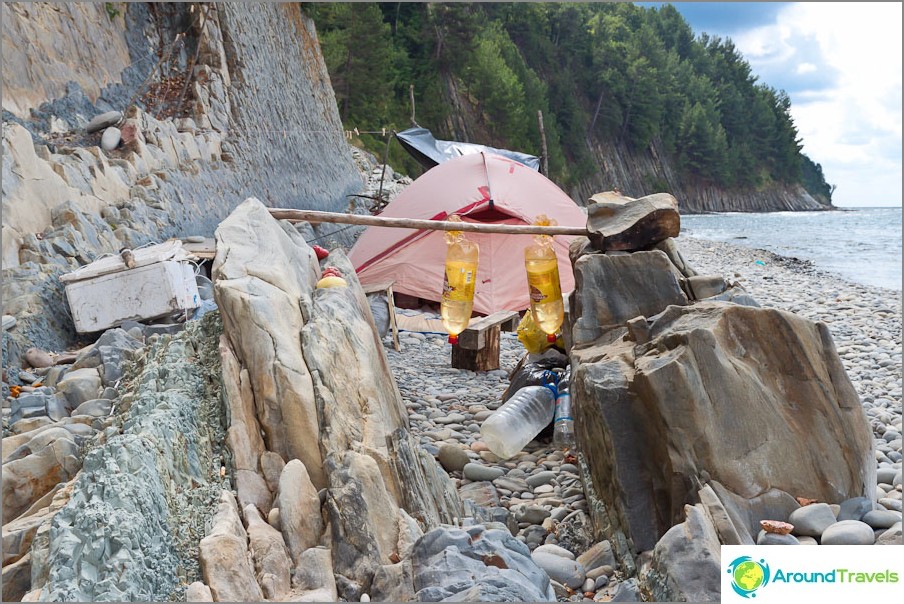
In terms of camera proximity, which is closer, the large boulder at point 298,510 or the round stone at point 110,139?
the large boulder at point 298,510

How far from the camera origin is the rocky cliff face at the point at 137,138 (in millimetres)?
5191

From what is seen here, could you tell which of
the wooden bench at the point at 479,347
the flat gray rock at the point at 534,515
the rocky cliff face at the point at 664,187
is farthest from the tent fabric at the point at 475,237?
the rocky cliff face at the point at 664,187

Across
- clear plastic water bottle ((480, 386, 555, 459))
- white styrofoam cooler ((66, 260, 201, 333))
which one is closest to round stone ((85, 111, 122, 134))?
white styrofoam cooler ((66, 260, 201, 333))

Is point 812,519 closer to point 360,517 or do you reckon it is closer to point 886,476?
point 886,476

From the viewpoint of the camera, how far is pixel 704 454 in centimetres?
255

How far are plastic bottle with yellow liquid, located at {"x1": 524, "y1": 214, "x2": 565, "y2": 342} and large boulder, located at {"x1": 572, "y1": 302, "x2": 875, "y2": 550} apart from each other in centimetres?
124

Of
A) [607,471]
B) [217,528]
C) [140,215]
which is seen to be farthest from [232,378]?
[140,215]

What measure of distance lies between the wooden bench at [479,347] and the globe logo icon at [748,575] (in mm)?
4108

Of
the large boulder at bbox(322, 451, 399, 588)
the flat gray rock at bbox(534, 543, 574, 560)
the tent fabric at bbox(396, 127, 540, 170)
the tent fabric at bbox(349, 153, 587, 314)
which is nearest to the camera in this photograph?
the large boulder at bbox(322, 451, 399, 588)

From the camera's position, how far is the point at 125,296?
16.3 feet

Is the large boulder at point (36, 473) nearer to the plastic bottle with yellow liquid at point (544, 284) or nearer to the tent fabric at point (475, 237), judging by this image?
the plastic bottle with yellow liquid at point (544, 284)

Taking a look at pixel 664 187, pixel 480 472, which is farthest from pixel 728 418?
pixel 664 187

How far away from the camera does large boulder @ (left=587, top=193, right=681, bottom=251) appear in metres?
3.84

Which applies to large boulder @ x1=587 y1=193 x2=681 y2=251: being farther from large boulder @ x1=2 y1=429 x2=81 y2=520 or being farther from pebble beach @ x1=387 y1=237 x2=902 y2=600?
large boulder @ x1=2 y1=429 x2=81 y2=520
